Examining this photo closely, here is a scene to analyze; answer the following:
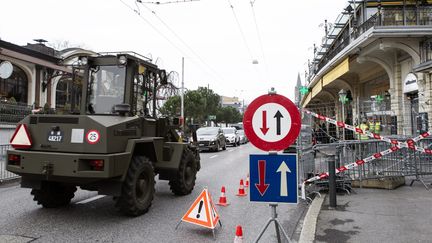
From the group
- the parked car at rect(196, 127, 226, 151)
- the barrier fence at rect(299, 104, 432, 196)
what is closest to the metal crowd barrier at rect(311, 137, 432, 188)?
the barrier fence at rect(299, 104, 432, 196)

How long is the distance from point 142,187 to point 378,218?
4.05 meters

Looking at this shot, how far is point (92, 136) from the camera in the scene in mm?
5555

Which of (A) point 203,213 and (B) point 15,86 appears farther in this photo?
(B) point 15,86

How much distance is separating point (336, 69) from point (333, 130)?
12477 mm

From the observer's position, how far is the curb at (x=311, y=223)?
499 cm

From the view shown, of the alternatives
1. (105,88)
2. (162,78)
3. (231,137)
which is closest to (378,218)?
(162,78)

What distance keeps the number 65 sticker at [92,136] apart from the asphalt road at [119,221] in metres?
1.32

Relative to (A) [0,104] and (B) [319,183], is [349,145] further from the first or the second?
(A) [0,104]

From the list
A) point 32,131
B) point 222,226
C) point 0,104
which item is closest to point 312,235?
point 222,226

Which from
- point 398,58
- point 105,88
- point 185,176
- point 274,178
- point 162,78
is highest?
point 398,58

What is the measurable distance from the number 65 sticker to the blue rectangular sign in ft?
8.52

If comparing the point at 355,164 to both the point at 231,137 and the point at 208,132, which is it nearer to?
the point at 208,132

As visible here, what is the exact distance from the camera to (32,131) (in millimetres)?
5957

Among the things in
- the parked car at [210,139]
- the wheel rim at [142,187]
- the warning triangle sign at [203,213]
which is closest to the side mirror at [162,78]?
the wheel rim at [142,187]
